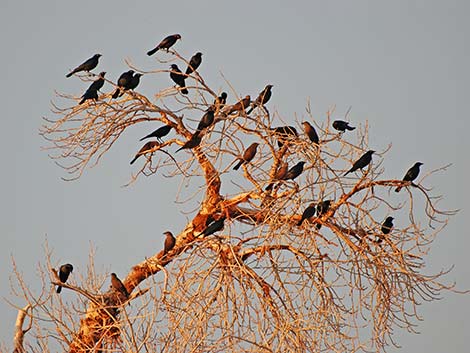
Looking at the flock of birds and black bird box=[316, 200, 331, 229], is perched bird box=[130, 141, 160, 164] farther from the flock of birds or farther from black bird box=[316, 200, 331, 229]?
black bird box=[316, 200, 331, 229]

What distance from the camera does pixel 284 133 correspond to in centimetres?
525

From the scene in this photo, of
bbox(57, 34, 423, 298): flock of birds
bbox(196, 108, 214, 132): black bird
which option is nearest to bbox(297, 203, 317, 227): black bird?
bbox(57, 34, 423, 298): flock of birds

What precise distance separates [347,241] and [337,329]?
0.69 meters

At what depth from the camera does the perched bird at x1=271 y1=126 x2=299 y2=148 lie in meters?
5.06

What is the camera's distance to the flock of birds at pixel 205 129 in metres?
5.11

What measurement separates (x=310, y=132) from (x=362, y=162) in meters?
0.37

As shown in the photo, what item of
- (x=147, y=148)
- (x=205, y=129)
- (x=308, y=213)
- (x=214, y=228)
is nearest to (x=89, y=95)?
(x=147, y=148)

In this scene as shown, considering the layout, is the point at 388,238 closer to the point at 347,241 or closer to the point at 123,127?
the point at 347,241

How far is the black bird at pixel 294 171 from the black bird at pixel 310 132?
6.3 inches

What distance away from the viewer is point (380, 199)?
5203mm

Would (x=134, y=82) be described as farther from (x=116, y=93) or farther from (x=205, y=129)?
(x=205, y=129)

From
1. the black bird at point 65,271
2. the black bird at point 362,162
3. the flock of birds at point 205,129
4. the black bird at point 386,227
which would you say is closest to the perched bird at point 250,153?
the flock of birds at point 205,129

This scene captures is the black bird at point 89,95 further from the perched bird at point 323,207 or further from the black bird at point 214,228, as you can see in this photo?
the perched bird at point 323,207

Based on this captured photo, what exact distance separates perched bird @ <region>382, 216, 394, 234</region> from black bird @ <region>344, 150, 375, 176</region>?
1.32ft
